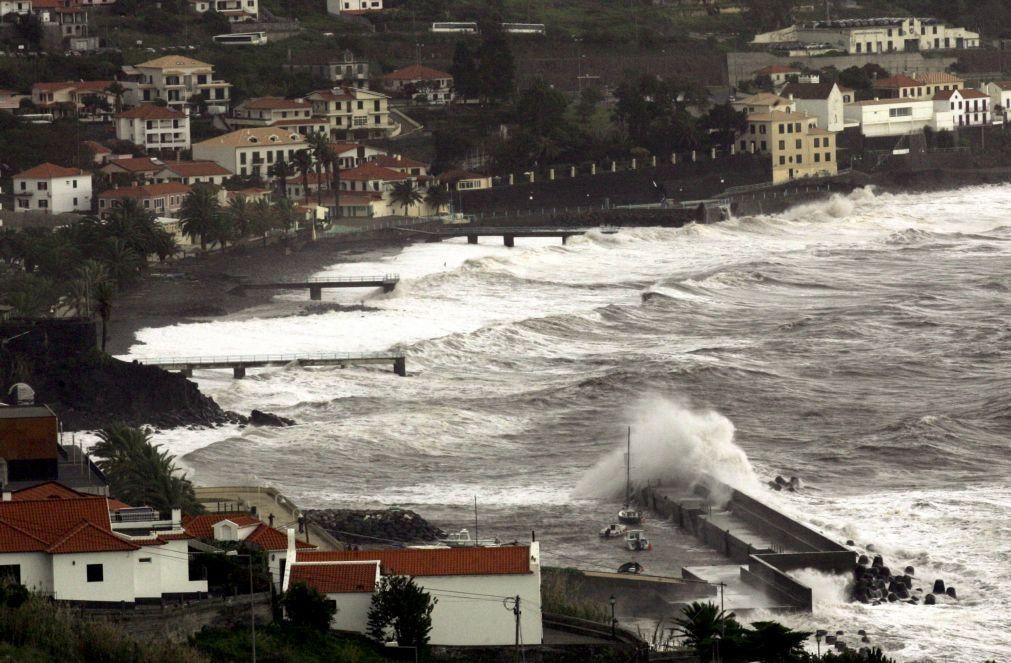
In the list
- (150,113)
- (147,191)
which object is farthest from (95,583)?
(150,113)

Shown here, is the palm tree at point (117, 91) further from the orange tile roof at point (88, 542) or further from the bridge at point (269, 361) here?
the orange tile roof at point (88, 542)

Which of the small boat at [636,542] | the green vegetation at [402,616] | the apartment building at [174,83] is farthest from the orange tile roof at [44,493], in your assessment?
the apartment building at [174,83]

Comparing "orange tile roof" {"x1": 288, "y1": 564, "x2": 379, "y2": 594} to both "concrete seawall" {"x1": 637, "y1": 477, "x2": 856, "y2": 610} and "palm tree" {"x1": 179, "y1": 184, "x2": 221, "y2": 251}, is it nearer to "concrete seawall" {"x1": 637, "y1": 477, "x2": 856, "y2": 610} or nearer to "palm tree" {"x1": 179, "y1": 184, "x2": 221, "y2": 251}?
"concrete seawall" {"x1": 637, "y1": 477, "x2": 856, "y2": 610}

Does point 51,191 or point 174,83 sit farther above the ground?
point 174,83

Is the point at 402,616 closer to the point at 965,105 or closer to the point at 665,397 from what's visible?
Result: the point at 665,397

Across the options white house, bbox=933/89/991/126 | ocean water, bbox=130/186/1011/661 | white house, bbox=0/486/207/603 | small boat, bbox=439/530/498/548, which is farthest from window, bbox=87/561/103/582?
white house, bbox=933/89/991/126

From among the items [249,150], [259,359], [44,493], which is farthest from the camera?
[249,150]

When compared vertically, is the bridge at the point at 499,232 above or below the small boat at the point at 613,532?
above

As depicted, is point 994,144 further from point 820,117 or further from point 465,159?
point 465,159
